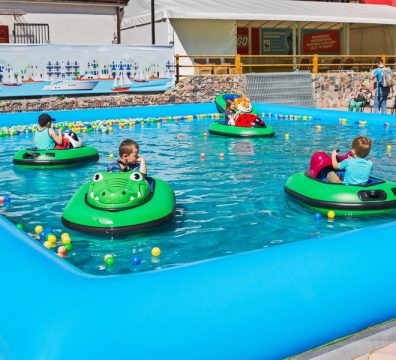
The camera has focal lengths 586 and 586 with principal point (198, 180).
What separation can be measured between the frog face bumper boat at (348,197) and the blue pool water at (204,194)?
125mm

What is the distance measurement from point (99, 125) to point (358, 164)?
10.1 m

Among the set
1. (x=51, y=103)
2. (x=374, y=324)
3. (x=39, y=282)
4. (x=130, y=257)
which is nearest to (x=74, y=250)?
(x=130, y=257)

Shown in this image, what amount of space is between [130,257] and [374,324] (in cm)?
225

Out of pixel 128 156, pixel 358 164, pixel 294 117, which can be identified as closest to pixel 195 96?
pixel 294 117

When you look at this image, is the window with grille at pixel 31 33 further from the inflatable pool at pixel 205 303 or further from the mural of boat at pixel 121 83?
the inflatable pool at pixel 205 303

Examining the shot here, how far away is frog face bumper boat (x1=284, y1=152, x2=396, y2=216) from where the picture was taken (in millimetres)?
6242

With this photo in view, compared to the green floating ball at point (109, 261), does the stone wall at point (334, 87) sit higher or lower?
higher

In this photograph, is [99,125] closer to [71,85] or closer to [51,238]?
[71,85]

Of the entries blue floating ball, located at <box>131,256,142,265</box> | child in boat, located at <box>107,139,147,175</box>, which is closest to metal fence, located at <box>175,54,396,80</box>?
child in boat, located at <box>107,139,147,175</box>

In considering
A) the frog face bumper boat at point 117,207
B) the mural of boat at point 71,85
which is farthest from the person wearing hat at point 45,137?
the mural of boat at point 71,85

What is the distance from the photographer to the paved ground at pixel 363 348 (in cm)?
348

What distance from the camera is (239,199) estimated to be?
7309 mm

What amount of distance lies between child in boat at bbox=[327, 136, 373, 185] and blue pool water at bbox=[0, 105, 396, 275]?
1.46ft

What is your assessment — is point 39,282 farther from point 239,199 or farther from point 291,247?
point 239,199
